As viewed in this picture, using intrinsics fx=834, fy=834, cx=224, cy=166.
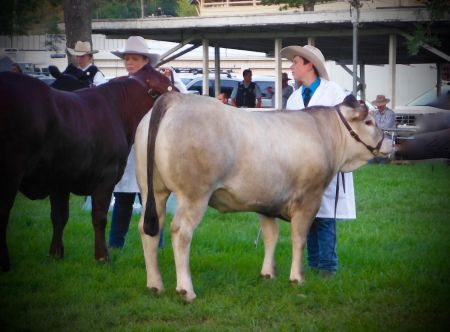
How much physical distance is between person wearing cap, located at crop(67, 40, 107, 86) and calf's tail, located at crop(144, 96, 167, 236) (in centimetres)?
350

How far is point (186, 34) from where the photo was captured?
1065 inches

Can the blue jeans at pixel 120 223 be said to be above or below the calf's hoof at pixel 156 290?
above

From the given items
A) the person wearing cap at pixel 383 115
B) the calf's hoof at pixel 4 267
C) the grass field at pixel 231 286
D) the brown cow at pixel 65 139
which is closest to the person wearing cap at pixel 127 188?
the grass field at pixel 231 286

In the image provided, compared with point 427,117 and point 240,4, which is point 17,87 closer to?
point 427,117

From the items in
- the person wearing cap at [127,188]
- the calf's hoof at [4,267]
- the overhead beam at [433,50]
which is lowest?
the calf's hoof at [4,267]

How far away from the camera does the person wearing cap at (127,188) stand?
30.6 feet

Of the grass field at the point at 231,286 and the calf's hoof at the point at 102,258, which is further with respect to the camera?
the calf's hoof at the point at 102,258

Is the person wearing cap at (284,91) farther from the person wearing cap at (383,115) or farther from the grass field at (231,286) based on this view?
the grass field at (231,286)

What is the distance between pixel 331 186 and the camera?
320 inches

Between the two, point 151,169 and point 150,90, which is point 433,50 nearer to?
point 150,90

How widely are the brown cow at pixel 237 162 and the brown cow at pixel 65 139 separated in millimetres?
917

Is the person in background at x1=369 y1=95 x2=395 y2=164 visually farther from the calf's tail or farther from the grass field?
the calf's tail

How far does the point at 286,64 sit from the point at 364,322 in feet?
136

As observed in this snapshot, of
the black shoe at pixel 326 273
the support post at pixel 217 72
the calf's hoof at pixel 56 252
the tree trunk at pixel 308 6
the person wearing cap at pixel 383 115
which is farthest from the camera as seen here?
the support post at pixel 217 72
